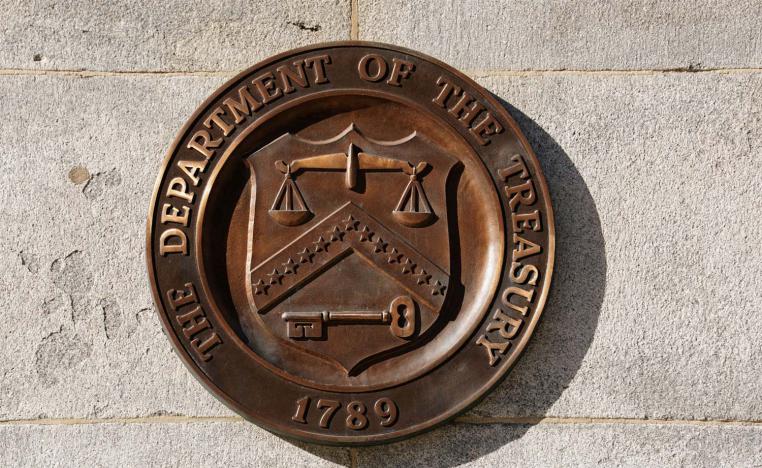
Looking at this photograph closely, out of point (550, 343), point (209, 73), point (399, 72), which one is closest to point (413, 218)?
point (399, 72)

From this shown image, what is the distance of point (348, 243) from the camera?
3387mm

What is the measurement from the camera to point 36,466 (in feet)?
10.9

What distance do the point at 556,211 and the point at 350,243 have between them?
2.94 ft

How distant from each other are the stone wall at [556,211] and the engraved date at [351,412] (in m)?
0.18

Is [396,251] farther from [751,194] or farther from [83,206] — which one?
[751,194]

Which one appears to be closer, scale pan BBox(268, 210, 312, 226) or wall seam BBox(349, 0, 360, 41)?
scale pan BBox(268, 210, 312, 226)

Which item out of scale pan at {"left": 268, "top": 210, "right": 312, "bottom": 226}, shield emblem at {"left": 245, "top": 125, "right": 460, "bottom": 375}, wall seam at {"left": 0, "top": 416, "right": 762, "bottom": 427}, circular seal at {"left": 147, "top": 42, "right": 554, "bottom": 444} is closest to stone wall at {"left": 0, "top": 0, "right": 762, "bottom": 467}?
wall seam at {"left": 0, "top": 416, "right": 762, "bottom": 427}

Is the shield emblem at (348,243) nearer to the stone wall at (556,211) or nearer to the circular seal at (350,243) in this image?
the circular seal at (350,243)

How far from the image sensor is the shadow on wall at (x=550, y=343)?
334 cm

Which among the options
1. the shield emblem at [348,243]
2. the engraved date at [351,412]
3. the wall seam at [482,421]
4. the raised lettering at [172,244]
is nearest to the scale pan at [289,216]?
the shield emblem at [348,243]

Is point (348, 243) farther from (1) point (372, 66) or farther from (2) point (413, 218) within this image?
(1) point (372, 66)

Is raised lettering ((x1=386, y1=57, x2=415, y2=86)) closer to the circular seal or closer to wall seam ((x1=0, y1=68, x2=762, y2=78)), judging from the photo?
the circular seal

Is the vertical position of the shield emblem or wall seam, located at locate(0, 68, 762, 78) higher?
wall seam, located at locate(0, 68, 762, 78)

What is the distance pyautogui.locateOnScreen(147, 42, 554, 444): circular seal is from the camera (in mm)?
3248
